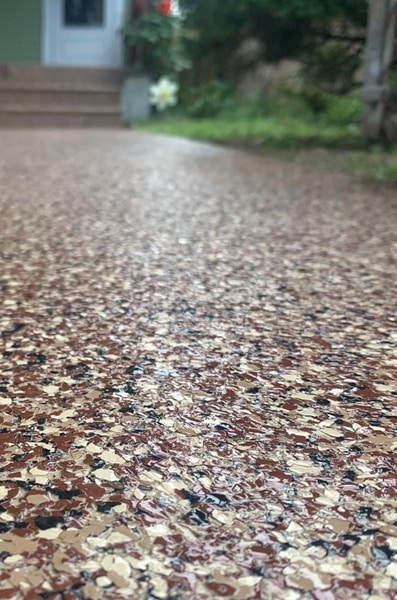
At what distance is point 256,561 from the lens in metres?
0.34

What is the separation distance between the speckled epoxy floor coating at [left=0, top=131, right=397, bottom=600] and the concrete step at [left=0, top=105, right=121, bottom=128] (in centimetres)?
578

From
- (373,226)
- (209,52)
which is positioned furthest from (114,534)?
(209,52)

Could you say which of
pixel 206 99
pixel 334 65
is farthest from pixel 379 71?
pixel 206 99

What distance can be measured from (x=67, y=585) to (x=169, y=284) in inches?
23.6

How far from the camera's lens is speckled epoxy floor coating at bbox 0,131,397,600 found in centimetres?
34

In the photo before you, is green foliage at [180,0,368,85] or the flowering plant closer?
green foliage at [180,0,368,85]

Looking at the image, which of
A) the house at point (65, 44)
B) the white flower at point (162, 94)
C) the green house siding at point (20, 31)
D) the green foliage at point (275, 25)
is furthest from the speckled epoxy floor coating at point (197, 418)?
the green house siding at point (20, 31)

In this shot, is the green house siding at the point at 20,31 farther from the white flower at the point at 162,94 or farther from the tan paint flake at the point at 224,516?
the tan paint flake at the point at 224,516

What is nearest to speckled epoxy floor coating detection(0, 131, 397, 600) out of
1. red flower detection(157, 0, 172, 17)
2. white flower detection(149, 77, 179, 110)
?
white flower detection(149, 77, 179, 110)

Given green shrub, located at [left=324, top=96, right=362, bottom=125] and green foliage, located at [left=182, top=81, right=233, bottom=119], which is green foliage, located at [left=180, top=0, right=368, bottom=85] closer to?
green shrub, located at [left=324, top=96, right=362, bottom=125]

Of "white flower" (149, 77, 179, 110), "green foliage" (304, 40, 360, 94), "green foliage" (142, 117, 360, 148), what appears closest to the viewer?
"green foliage" (304, 40, 360, 94)

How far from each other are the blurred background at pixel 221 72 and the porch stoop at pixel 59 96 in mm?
11

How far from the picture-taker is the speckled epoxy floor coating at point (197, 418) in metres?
0.34

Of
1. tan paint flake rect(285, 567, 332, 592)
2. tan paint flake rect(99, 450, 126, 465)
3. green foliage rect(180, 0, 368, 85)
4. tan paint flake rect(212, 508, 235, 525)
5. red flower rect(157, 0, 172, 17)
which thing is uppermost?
red flower rect(157, 0, 172, 17)
